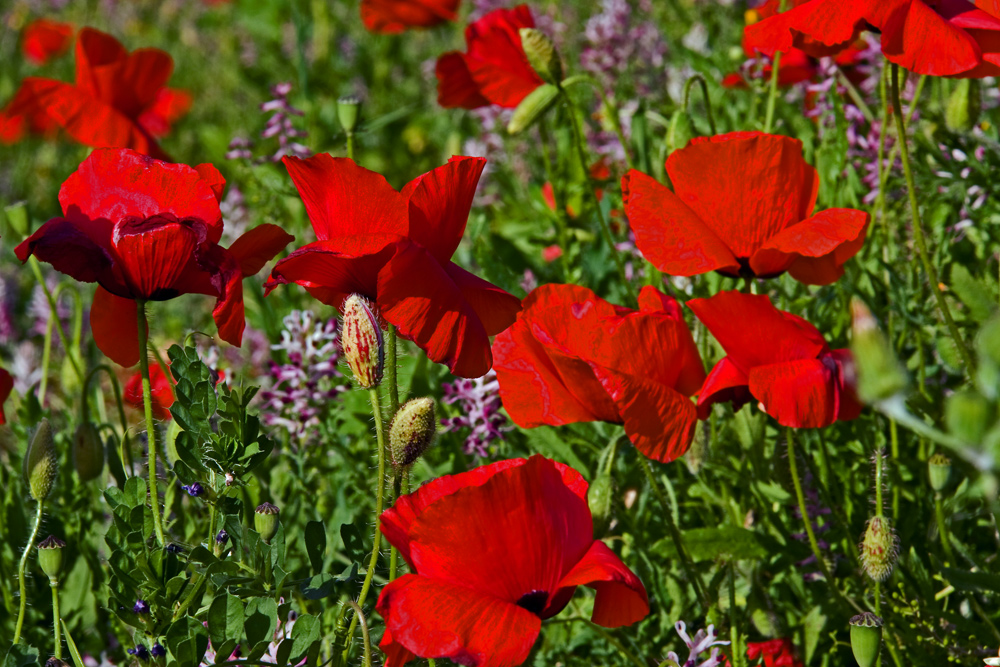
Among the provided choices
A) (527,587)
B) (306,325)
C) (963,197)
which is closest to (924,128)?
(963,197)

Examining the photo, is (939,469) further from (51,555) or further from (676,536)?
(51,555)

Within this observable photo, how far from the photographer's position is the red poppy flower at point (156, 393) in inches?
58.9

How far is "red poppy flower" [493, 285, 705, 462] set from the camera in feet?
3.70

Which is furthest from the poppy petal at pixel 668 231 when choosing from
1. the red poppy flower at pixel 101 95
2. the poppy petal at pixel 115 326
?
the red poppy flower at pixel 101 95

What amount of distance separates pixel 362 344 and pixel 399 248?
0.10 metres

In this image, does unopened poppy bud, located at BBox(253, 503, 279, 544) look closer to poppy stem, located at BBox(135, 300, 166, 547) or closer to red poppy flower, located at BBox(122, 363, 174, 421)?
poppy stem, located at BBox(135, 300, 166, 547)

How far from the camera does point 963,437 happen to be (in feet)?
1.95

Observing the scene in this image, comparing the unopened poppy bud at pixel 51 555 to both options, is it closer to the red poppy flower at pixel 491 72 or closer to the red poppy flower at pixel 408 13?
the red poppy flower at pixel 491 72

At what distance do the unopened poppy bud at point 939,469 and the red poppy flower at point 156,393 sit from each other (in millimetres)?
1003

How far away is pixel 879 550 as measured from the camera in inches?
47.6

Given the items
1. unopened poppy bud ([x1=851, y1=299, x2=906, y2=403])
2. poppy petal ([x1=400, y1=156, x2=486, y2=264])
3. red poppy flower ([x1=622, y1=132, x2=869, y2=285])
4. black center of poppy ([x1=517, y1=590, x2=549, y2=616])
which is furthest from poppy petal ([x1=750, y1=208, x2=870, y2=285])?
unopened poppy bud ([x1=851, y1=299, x2=906, y2=403])

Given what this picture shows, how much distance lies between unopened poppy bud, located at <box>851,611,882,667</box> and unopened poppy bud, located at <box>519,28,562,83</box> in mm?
996

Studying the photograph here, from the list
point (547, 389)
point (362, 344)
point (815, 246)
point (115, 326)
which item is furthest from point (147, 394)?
point (815, 246)

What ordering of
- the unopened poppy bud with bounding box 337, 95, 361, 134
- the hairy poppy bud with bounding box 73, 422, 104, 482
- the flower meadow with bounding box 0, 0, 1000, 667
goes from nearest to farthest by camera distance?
1. the flower meadow with bounding box 0, 0, 1000, 667
2. the hairy poppy bud with bounding box 73, 422, 104, 482
3. the unopened poppy bud with bounding box 337, 95, 361, 134
